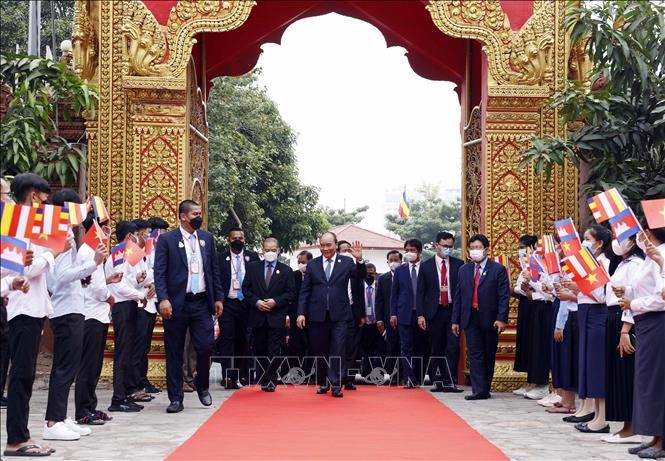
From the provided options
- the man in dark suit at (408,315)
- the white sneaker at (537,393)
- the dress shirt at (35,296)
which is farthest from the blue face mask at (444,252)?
the dress shirt at (35,296)

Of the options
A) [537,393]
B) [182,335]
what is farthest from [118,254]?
[537,393]

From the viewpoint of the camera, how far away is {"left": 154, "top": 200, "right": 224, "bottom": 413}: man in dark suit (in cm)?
1062

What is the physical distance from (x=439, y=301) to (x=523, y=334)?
4.26ft

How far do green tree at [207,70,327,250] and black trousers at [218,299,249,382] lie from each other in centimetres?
1407

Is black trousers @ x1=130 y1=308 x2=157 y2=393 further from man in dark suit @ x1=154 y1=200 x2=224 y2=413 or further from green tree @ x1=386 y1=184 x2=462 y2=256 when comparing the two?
green tree @ x1=386 y1=184 x2=462 y2=256

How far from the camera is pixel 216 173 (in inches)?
1085

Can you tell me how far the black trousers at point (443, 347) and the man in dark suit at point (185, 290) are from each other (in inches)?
133

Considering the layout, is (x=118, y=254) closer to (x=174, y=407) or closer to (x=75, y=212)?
(x=174, y=407)

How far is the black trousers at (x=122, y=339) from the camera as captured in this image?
408 inches

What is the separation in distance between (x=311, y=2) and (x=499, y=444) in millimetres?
7757

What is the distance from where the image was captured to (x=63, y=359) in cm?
850

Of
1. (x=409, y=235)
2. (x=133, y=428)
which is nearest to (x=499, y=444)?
(x=133, y=428)

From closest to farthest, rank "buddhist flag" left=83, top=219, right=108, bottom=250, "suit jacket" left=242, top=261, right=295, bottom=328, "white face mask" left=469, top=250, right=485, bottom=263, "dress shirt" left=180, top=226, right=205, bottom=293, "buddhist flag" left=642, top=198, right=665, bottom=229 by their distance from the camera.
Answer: "buddhist flag" left=642, top=198, right=665, bottom=229 < "buddhist flag" left=83, top=219, right=108, bottom=250 < "dress shirt" left=180, top=226, right=205, bottom=293 < "white face mask" left=469, top=250, right=485, bottom=263 < "suit jacket" left=242, top=261, right=295, bottom=328

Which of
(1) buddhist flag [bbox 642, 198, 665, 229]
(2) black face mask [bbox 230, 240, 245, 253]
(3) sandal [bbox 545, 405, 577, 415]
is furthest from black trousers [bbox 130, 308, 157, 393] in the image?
(1) buddhist flag [bbox 642, 198, 665, 229]
